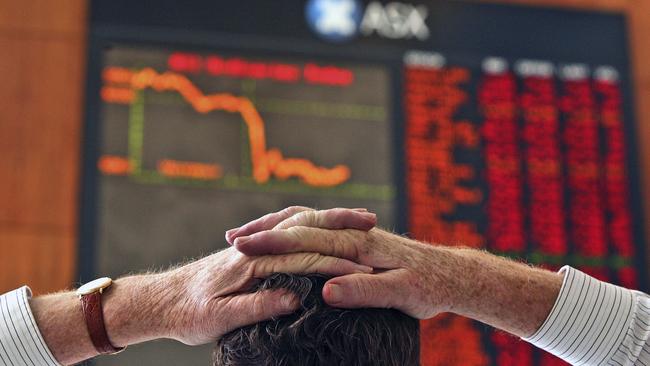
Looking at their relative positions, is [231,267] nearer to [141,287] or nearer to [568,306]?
[141,287]

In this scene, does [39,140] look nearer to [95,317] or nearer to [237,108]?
[237,108]

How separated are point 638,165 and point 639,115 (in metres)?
0.22

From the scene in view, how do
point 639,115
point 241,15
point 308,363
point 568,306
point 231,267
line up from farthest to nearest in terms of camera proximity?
point 639,115 → point 241,15 → point 568,306 → point 231,267 → point 308,363

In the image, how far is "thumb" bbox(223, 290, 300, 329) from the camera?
110 cm

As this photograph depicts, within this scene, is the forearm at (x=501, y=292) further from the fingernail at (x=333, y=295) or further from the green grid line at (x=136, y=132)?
the green grid line at (x=136, y=132)

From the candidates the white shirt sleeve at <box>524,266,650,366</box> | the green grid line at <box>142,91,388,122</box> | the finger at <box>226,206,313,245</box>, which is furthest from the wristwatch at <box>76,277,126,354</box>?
the green grid line at <box>142,91,388,122</box>

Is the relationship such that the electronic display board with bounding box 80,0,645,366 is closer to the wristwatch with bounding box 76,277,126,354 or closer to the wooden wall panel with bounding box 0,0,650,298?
the wooden wall panel with bounding box 0,0,650,298

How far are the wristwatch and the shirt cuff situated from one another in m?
0.47

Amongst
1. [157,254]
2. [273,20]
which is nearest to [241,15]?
[273,20]

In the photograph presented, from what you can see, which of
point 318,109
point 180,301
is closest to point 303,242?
point 180,301

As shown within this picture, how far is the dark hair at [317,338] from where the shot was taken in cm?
108

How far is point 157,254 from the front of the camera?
3.16 m

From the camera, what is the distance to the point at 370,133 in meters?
3.40

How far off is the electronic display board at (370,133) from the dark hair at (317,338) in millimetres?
2030
